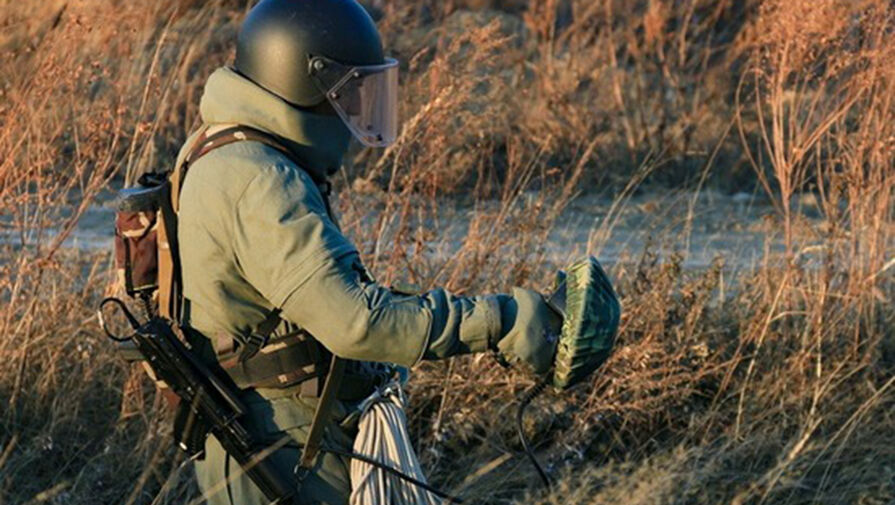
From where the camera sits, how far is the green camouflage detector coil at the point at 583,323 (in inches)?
109

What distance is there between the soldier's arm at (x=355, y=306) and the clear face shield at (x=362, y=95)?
0.32 metres

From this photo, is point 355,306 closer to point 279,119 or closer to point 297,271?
point 297,271

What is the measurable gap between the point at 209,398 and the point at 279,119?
0.59 metres

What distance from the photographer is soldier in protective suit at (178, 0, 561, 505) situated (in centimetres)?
278

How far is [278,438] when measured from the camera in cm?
312

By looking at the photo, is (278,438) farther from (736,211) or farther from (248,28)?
(736,211)

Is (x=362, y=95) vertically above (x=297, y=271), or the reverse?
(x=362, y=95)

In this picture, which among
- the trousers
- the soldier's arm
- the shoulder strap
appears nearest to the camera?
the soldier's arm

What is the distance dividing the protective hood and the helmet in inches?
1.4

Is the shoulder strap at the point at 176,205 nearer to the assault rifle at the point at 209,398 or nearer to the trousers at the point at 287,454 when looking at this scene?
the assault rifle at the point at 209,398

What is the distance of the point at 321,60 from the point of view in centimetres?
306

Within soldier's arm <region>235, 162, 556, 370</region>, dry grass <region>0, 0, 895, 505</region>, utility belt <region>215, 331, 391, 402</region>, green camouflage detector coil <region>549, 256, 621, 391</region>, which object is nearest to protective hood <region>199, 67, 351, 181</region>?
soldier's arm <region>235, 162, 556, 370</region>

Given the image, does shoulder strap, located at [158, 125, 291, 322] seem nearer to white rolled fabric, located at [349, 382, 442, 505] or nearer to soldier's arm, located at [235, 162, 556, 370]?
soldier's arm, located at [235, 162, 556, 370]

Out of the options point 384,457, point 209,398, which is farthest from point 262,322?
point 384,457
